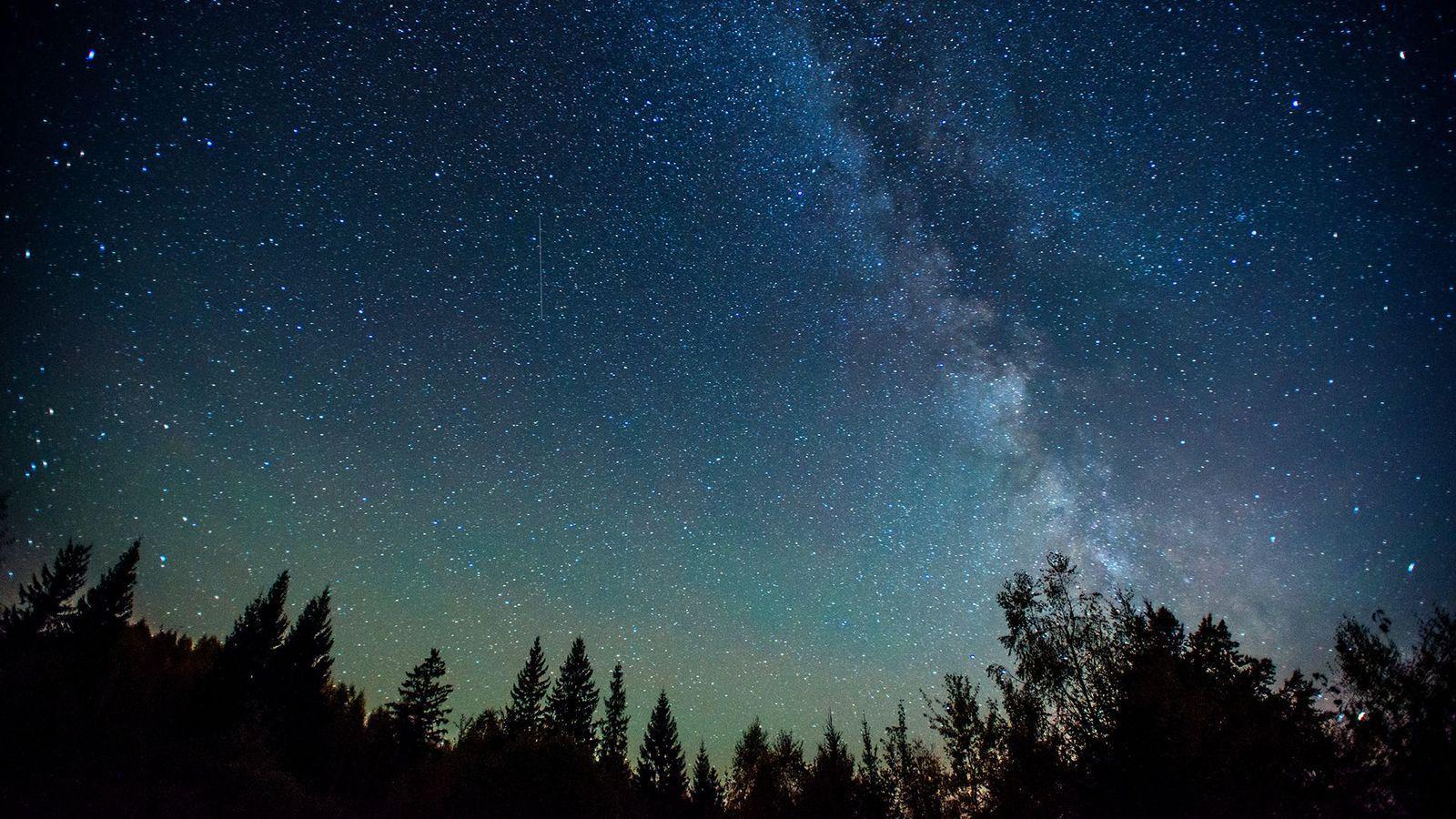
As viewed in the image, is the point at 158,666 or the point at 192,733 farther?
the point at 158,666

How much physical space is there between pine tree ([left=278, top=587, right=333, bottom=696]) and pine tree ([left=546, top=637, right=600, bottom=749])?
19371mm

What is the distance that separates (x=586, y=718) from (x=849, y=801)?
3112 centimetres

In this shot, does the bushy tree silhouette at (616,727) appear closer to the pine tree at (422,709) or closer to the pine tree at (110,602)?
the pine tree at (422,709)

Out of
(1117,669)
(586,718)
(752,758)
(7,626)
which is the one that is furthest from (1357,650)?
(7,626)

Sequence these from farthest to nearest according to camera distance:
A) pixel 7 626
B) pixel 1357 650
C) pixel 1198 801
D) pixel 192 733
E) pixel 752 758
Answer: pixel 752 758, pixel 7 626, pixel 192 733, pixel 1357 650, pixel 1198 801

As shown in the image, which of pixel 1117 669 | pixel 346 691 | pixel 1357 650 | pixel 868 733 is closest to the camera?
pixel 1117 669

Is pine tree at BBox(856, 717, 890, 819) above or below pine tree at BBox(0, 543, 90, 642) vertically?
below

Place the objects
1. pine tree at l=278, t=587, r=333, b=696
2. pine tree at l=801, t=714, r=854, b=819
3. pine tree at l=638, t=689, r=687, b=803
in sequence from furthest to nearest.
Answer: pine tree at l=638, t=689, r=687, b=803 → pine tree at l=278, t=587, r=333, b=696 → pine tree at l=801, t=714, r=854, b=819

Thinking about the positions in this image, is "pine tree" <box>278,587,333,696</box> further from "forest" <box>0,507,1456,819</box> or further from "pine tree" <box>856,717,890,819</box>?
"pine tree" <box>856,717,890,819</box>

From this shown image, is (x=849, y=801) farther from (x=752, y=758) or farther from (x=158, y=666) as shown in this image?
(x=158, y=666)

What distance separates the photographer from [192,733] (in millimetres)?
34125

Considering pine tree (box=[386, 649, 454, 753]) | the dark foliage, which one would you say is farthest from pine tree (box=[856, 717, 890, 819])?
pine tree (box=[386, 649, 454, 753])

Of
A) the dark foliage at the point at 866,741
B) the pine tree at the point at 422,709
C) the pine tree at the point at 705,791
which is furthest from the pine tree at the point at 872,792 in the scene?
the pine tree at the point at 422,709

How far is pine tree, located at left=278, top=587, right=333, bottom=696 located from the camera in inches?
1700
